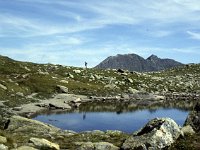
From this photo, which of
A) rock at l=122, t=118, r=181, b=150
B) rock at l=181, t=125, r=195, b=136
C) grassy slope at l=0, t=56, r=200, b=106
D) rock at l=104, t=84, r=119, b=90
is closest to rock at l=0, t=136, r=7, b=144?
rock at l=122, t=118, r=181, b=150

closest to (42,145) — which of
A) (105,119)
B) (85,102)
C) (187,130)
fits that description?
(187,130)

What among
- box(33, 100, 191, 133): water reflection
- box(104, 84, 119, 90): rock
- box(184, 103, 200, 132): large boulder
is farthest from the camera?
box(104, 84, 119, 90): rock

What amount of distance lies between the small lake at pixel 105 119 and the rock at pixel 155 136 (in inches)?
1557

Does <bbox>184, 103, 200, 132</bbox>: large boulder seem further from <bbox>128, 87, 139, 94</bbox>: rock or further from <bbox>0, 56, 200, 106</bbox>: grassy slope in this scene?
<bbox>128, 87, 139, 94</bbox>: rock

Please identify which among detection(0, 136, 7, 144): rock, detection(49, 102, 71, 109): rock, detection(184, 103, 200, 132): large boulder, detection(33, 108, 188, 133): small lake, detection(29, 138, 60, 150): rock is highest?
detection(184, 103, 200, 132): large boulder

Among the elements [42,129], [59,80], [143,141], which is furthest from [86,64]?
[143,141]

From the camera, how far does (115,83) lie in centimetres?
14738

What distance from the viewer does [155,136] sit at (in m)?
25.0

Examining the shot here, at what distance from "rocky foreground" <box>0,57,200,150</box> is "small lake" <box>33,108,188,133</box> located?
Result: 562cm

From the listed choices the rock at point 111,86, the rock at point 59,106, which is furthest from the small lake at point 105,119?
the rock at point 111,86

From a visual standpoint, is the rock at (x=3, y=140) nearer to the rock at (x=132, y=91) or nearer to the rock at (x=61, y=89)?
the rock at (x=61, y=89)

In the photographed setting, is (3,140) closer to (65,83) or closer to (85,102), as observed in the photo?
(85,102)

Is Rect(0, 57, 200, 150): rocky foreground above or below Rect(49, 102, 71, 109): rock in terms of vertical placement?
above

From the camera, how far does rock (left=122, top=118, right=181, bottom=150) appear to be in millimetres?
24766
